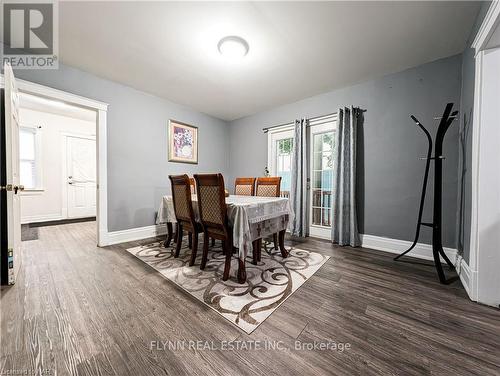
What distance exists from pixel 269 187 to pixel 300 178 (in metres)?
0.83

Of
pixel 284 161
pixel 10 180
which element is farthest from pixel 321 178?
pixel 10 180

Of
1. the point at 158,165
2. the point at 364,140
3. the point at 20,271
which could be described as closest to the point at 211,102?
the point at 158,165

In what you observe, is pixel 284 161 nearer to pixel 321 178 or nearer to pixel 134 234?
pixel 321 178

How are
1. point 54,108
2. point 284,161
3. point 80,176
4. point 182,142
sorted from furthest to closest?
point 80,176, point 54,108, point 284,161, point 182,142

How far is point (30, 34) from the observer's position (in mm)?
2100

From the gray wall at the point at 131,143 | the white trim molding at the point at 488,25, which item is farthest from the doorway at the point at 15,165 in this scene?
the white trim molding at the point at 488,25

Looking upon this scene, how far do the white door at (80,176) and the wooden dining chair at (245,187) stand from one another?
4.01m

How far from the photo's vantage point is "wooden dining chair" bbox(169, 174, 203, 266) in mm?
2186

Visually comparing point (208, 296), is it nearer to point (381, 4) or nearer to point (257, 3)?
point (257, 3)

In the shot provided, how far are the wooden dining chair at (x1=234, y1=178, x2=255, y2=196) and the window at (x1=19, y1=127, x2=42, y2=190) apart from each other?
4711 mm

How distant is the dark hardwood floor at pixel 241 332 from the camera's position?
1.03 m

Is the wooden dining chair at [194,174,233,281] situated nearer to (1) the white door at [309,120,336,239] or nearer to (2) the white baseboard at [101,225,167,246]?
(2) the white baseboard at [101,225,167,246]

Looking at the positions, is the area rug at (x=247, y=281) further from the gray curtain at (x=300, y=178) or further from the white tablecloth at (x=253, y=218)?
the gray curtain at (x=300, y=178)

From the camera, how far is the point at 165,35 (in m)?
2.04
